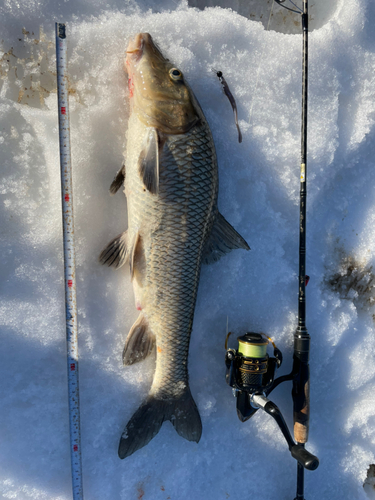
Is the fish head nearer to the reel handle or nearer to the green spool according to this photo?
the green spool

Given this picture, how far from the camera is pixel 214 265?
2.35 metres

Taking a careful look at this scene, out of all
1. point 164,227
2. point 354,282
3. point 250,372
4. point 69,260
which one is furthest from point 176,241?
point 354,282

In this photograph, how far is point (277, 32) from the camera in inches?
100

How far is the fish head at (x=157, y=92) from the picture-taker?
1854 mm

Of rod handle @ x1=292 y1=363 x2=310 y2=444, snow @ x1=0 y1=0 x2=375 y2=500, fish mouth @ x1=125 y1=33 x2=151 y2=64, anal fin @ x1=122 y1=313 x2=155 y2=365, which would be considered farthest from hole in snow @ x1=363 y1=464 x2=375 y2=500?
fish mouth @ x1=125 y1=33 x2=151 y2=64

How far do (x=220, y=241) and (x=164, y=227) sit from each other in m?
0.41

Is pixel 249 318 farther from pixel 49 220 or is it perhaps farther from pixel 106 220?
pixel 49 220

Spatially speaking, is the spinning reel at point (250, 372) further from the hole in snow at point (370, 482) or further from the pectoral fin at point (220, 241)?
the hole in snow at point (370, 482)

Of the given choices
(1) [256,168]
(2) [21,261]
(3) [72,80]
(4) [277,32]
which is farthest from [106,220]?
(4) [277,32]

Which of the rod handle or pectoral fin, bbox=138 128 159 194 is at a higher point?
pectoral fin, bbox=138 128 159 194

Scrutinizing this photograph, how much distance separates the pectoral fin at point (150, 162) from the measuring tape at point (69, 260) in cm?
46

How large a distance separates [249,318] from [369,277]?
0.99 meters

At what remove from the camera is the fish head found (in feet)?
6.08

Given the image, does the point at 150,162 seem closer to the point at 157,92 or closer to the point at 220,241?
the point at 157,92
